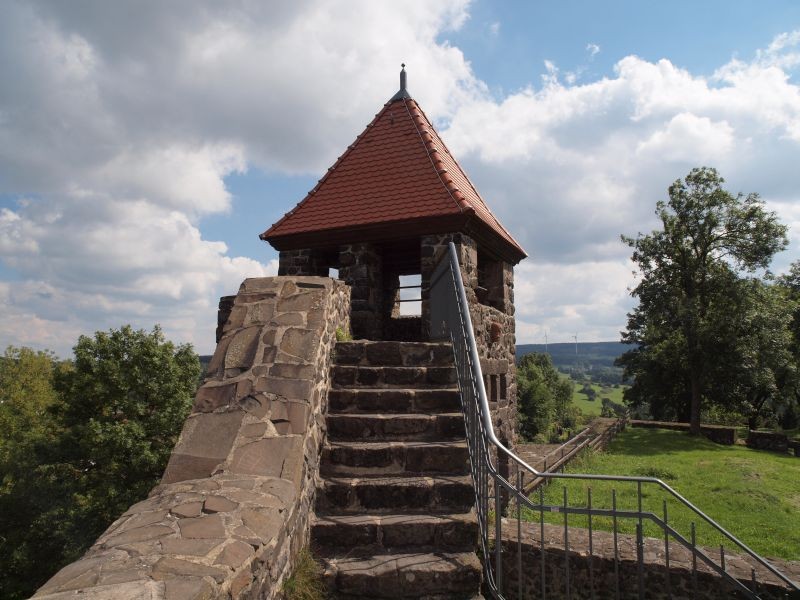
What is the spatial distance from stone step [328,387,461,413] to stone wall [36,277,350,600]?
0.72 feet

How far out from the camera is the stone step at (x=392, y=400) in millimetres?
4598

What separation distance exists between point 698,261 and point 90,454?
2612cm

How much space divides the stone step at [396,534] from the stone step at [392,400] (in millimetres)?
1234

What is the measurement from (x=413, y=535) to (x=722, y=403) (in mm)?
25829

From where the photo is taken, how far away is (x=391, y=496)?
12.4 feet

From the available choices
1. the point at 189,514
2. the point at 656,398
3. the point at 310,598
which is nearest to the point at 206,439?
the point at 189,514

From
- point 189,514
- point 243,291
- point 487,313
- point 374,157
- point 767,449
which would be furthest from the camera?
point 767,449

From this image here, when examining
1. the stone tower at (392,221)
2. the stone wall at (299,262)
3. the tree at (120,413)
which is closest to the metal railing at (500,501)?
the stone tower at (392,221)

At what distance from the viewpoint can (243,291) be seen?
4.85m

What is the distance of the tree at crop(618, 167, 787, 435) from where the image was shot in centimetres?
2127

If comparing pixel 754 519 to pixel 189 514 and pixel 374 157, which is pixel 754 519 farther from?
pixel 189 514

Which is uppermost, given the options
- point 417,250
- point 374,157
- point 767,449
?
point 374,157

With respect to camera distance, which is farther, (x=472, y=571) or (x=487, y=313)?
(x=487, y=313)

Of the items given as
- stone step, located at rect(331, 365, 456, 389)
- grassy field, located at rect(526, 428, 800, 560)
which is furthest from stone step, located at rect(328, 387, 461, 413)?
grassy field, located at rect(526, 428, 800, 560)
